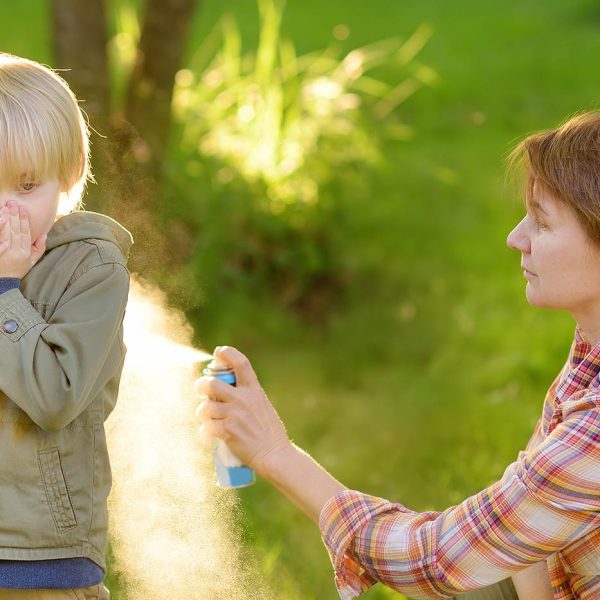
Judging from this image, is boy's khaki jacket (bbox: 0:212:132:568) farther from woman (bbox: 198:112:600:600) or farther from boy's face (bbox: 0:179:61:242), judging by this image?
woman (bbox: 198:112:600:600)

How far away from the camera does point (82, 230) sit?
226cm

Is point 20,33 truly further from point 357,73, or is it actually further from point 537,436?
point 537,436

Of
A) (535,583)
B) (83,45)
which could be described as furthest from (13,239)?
(83,45)

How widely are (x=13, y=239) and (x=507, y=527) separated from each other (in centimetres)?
115

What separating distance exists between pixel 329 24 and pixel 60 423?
8016 mm

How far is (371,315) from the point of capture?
21.1ft

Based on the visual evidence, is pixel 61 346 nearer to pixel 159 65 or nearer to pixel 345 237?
pixel 159 65

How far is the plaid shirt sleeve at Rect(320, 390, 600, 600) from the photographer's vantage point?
220cm

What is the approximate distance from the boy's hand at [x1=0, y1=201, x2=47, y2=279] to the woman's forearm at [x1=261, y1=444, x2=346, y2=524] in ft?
2.35

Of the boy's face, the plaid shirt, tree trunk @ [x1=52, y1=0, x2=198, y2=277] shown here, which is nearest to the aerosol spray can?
the plaid shirt

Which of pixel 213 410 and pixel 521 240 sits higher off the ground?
pixel 521 240

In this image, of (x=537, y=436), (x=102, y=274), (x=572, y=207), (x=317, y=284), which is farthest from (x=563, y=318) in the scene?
(x=102, y=274)

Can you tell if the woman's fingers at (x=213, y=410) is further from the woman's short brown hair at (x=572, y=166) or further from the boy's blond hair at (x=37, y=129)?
the woman's short brown hair at (x=572, y=166)

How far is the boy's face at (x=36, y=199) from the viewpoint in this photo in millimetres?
2164
